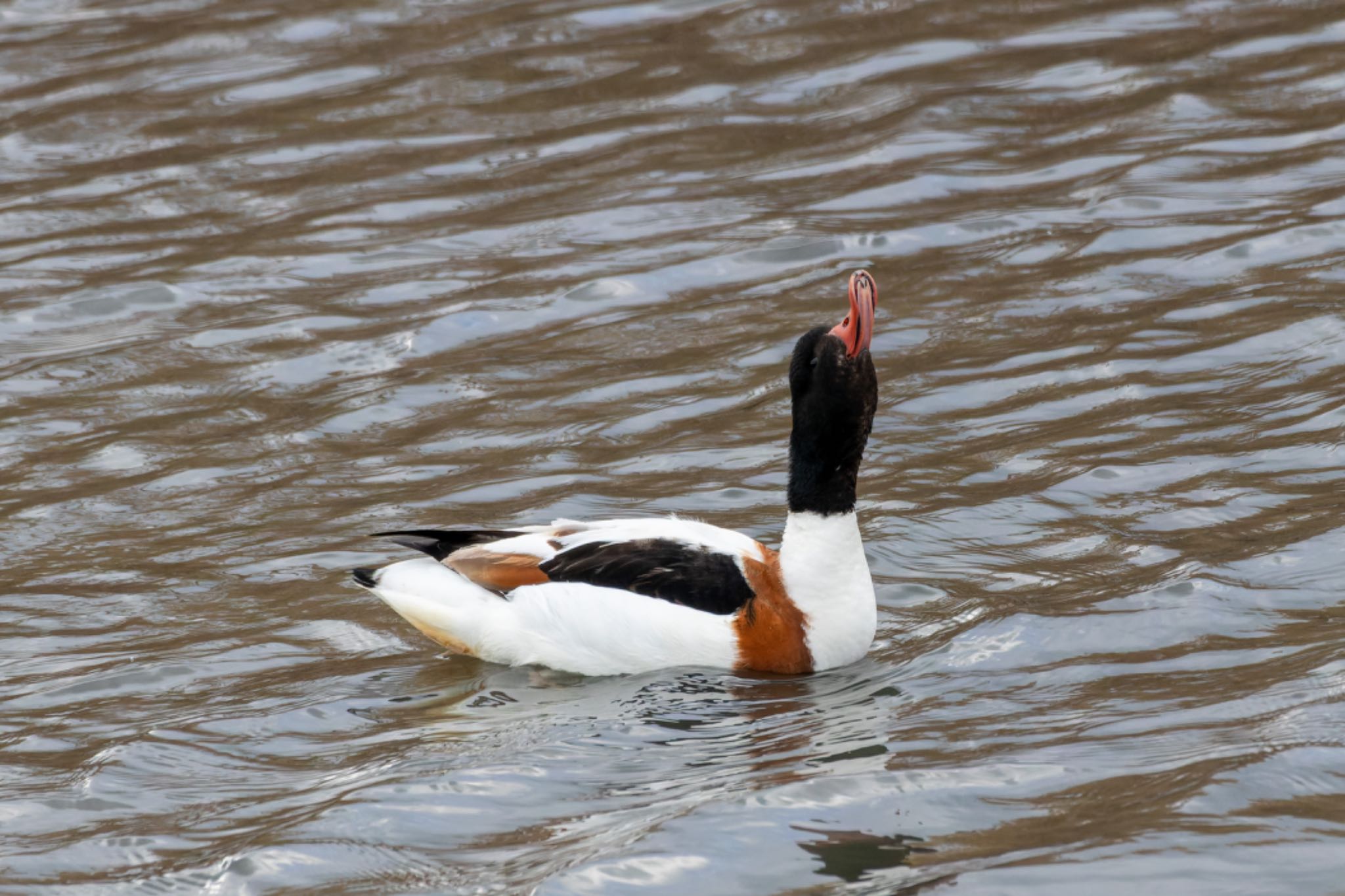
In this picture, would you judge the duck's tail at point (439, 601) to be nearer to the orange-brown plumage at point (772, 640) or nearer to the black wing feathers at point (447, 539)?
the black wing feathers at point (447, 539)

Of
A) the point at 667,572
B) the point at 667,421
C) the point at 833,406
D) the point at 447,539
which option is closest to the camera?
the point at 833,406

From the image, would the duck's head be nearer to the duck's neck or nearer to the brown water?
the duck's neck

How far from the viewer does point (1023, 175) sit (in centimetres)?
1305

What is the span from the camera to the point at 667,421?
1030 centimetres

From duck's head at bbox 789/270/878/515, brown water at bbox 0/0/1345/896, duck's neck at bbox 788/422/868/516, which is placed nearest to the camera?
brown water at bbox 0/0/1345/896

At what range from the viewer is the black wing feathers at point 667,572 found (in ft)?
25.5

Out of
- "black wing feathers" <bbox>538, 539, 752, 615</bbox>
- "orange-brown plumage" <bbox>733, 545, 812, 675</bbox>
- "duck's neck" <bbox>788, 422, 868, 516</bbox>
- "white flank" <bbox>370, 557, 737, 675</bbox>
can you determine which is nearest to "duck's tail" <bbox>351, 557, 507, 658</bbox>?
"white flank" <bbox>370, 557, 737, 675</bbox>

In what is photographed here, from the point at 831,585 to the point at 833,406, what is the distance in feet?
2.40

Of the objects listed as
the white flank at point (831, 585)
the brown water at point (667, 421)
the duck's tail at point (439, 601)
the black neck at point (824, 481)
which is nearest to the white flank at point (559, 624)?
the duck's tail at point (439, 601)

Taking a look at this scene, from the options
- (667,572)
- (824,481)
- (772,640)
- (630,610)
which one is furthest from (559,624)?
(824,481)

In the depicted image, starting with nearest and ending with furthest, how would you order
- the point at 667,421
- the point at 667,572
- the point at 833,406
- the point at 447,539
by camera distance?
the point at 833,406
the point at 667,572
the point at 447,539
the point at 667,421

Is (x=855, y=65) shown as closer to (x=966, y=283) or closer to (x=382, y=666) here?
(x=966, y=283)

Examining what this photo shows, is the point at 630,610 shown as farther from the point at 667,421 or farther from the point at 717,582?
the point at 667,421

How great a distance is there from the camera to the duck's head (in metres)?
7.52
